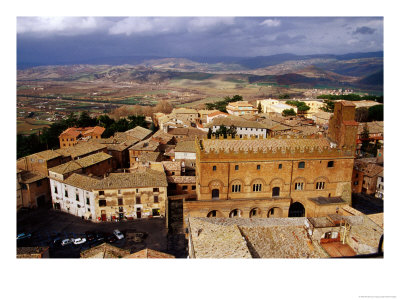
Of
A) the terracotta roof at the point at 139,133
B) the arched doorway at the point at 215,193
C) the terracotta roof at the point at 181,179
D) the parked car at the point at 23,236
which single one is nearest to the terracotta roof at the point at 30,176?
the parked car at the point at 23,236

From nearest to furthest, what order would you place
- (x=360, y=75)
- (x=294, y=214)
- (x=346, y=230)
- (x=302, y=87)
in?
(x=346, y=230) → (x=294, y=214) → (x=360, y=75) → (x=302, y=87)

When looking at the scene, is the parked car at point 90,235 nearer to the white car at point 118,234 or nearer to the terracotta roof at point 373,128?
the white car at point 118,234

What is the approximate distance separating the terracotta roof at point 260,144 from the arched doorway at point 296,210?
12.1 feet

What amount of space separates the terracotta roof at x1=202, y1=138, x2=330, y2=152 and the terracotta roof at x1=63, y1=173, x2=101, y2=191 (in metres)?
8.14

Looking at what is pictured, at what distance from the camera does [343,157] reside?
17562mm

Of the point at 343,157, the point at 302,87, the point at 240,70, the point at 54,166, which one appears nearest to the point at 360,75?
the point at 302,87

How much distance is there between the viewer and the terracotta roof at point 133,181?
19.6m

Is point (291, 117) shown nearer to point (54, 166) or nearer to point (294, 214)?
point (294, 214)

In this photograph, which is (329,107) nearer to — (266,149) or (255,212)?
(266,149)

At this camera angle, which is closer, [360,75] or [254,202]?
[254,202]

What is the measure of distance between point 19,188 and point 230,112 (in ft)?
125

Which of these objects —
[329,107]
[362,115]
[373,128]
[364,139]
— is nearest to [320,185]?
[364,139]

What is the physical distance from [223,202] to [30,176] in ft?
49.6

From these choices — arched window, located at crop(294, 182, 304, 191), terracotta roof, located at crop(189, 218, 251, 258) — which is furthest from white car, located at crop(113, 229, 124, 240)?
arched window, located at crop(294, 182, 304, 191)
